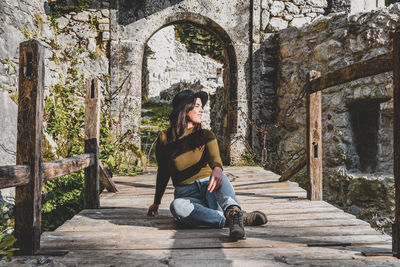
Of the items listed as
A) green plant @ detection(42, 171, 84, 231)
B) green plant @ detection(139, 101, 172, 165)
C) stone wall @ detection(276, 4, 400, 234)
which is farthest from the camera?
green plant @ detection(139, 101, 172, 165)

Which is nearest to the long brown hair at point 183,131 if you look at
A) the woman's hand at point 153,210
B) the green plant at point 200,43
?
the woman's hand at point 153,210

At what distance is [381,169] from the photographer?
4879mm

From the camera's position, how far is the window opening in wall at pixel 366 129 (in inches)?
198

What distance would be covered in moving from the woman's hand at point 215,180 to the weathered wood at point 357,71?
130 centimetres

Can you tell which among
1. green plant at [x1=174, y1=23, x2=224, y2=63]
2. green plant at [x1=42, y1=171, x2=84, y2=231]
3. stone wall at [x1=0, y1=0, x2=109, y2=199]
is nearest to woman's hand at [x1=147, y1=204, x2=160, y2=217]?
green plant at [x1=42, y1=171, x2=84, y2=231]

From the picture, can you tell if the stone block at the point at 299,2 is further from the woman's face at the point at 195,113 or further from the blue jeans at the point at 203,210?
the blue jeans at the point at 203,210

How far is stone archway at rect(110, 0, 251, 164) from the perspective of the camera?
20.3 feet

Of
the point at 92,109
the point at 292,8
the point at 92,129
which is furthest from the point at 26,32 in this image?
the point at 292,8

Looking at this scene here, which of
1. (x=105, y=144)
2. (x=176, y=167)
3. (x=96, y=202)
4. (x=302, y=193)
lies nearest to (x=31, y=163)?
(x=176, y=167)

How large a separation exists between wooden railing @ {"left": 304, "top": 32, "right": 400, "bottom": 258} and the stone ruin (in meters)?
1.90

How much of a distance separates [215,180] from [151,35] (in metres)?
4.78

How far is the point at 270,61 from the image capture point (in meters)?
6.66

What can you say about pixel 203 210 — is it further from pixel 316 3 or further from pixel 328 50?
pixel 316 3

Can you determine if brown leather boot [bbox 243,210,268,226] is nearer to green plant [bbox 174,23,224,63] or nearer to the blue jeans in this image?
the blue jeans
